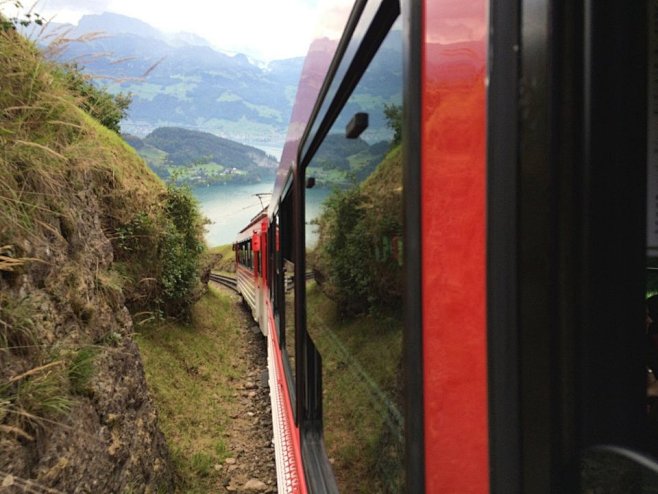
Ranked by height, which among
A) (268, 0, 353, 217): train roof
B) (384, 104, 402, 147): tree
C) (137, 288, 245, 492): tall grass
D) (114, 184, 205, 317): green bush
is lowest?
(137, 288, 245, 492): tall grass

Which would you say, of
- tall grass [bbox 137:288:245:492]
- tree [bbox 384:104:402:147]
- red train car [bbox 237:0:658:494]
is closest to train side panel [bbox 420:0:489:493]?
red train car [bbox 237:0:658:494]

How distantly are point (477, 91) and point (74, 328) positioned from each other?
342 centimetres

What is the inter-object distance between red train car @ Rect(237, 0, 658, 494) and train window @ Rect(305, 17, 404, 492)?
0.01m

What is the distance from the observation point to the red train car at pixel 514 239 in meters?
0.56

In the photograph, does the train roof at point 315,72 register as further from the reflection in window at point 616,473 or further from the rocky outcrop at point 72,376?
the rocky outcrop at point 72,376

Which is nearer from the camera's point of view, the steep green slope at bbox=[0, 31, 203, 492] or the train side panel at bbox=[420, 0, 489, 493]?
the train side panel at bbox=[420, 0, 489, 493]

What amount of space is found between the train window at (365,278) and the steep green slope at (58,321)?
1537mm

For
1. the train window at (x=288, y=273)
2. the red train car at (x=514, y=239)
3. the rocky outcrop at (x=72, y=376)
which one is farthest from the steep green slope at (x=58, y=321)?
the red train car at (x=514, y=239)

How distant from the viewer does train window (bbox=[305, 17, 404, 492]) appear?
1036 mm

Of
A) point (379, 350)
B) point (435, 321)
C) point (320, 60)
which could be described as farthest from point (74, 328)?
point (435, 321)

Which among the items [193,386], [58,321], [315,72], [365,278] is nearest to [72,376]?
[58,321]

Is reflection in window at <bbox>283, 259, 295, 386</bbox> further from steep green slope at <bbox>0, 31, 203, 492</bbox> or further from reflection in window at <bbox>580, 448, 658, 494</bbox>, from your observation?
reflection in window at <bbox>580, 448, 658, 494</bbox>

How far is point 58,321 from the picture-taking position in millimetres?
3227

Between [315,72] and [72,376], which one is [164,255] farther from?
[315,72]
